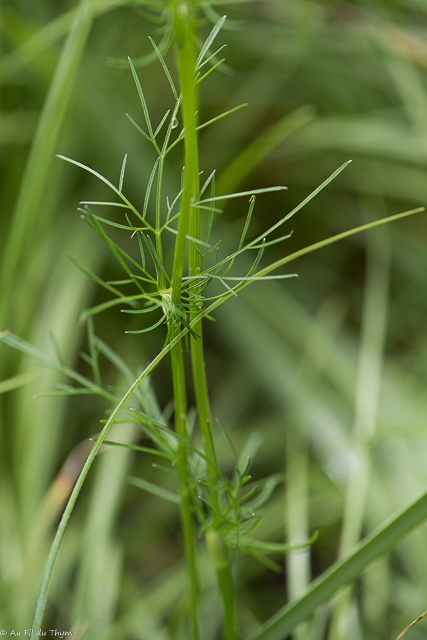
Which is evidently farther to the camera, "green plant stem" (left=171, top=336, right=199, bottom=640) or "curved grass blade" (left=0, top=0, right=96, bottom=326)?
"curved grass blade" (left=0, top=0, right=96, bottom=326)

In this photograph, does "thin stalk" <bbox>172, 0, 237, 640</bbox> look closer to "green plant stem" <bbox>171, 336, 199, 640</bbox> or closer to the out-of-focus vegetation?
"green plant stem" <bbox>171, 336, 199, 640</bbox>

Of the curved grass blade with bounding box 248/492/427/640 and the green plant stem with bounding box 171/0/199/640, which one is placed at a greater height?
the green plant stem with bounding box 171/0/199/640

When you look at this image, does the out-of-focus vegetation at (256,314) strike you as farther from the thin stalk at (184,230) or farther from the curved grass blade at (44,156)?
the thin stalk at (184,230)

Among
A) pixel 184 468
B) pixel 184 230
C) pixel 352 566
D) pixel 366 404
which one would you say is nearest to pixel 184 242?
pixel 184 230

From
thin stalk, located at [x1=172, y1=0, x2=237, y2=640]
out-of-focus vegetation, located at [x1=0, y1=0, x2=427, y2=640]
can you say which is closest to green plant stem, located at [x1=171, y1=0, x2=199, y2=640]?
thin stalk, located at [x1=172, y1=0, x2=237, y2=640]

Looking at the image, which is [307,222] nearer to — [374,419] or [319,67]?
[319,67]

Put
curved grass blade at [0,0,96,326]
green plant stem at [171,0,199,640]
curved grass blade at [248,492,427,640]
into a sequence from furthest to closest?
1. curved grass blade at [0,0,96,326]
2. curved grass blade at [248,492,427,640]
3. green plant stem at [171,0,199,640]

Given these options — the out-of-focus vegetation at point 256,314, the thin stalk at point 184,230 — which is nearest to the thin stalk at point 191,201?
the thin stalk at point 184,230

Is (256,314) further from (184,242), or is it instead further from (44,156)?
(184,242)

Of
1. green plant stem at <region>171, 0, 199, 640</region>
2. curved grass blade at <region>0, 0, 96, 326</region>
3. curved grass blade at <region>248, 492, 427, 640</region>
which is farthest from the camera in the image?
curved grass blade at <region>0, 0, 96, 326</region>
